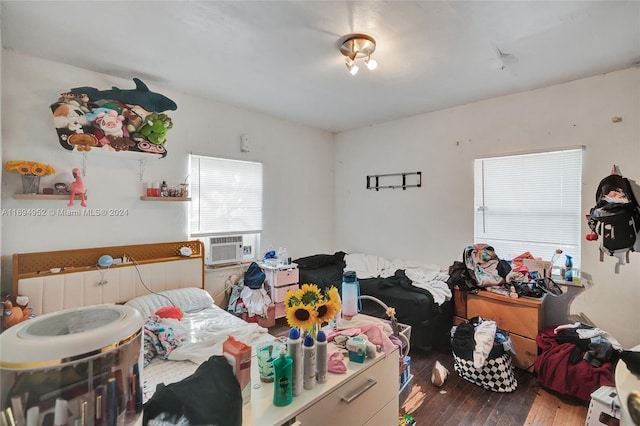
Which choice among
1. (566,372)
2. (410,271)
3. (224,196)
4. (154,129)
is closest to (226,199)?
(224,196)

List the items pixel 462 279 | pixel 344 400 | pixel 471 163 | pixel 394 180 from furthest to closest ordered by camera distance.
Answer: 1. pixel 394 180
2. pixel 471 163
3. pixel 462 279
4. pixel 344 400

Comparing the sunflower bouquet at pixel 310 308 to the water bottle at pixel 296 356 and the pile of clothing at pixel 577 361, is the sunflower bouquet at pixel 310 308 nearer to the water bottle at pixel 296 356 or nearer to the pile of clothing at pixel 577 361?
the water bottle at pixel 296 356

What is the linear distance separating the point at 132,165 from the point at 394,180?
3047mm

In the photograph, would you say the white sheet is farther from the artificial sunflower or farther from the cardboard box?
the artificial sunflower

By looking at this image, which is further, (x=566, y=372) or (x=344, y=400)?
(x=566, y=372)

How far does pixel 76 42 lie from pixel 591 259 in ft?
14.8

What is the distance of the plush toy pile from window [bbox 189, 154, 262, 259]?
1.81 ft

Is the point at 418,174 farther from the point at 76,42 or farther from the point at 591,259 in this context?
the point at 76,42

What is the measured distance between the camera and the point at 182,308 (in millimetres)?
2514

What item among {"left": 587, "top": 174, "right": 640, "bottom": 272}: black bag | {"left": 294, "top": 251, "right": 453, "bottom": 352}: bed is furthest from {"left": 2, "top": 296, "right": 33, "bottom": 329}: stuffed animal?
{"left": 587, "top": 174, "right": 640, "bottom": 272}: black bag

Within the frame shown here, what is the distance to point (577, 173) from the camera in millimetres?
2705

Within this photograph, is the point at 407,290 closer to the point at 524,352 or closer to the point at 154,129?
the point at 524,352

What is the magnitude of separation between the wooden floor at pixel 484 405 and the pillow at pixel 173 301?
6.00ft

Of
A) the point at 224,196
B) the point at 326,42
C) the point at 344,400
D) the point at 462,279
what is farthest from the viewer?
the point at 224,196
